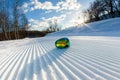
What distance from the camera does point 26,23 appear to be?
5644 centimetres

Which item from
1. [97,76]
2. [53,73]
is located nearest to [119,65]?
[97,76]

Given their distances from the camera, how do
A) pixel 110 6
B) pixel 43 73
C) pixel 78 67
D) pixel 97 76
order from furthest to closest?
1. pixel 110 6
2. pixel 78 67
3. pixel 43 73
4. pixel 97 76

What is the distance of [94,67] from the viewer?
14.8 feet

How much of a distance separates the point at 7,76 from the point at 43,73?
93 centimetres

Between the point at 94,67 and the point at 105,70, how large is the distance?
1.32 feet

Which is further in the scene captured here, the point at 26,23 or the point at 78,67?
the point at 26,23

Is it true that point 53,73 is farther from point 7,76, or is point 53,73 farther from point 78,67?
point 7,76

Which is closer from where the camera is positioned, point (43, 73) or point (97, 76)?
point (97, 76)

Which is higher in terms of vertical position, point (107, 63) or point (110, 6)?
point (110, 6)

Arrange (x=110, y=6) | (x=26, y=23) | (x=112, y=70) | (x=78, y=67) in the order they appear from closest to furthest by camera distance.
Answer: (x=112, y=70)
(x=78, y=67)
(x=110, y=6)
(x=26, y=23)

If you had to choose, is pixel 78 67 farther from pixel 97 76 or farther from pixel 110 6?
pixel 110 6

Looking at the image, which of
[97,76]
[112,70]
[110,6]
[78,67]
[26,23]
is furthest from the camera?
[26,23]

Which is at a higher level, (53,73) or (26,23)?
(26,23)

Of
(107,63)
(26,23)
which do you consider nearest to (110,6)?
(26,23)
